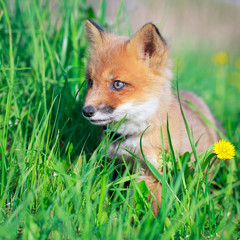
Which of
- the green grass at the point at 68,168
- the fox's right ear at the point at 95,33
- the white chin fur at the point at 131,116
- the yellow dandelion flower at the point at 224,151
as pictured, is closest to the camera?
the green grass at the point at 68,168

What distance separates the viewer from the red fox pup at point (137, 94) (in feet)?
7.99

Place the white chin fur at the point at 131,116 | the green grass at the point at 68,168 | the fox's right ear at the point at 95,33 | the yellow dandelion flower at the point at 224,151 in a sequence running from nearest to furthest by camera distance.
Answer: the green grass at the point at 68,168 → the yellow dandelion flower at the point at 224,151 → the white chin fur at the point at 131,116 → the fox's right ear at the point at 95,33

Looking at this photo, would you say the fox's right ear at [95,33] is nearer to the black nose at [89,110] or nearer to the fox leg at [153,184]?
the black nose at [89,110]

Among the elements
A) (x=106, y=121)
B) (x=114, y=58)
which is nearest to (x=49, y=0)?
(x=114, y=58)

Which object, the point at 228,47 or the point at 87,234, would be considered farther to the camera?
the point at 228,47

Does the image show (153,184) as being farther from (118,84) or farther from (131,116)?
(118,84)

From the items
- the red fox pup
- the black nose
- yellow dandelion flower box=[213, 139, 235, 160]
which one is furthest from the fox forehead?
yellow dandelion flower box=[213, 139, 235, 160]

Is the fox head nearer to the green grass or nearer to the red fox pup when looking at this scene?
the red fox pup

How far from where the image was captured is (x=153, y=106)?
2553 millimetres

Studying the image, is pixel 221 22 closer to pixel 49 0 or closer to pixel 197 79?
pixel 197 79

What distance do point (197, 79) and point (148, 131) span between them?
13.7ft

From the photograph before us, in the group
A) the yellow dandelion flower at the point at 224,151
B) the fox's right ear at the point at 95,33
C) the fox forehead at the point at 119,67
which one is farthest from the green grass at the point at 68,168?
the fox's right ear at the point at 95,33

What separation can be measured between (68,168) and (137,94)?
0.86 metres

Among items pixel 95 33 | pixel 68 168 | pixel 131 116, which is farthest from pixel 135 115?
pixel 95 33
